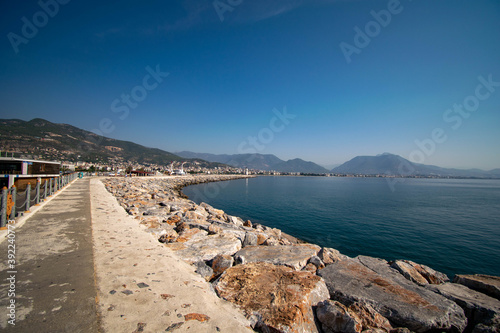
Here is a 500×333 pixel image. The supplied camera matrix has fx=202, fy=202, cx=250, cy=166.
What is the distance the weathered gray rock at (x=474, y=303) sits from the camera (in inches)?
154

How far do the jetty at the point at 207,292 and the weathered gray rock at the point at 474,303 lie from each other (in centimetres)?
2

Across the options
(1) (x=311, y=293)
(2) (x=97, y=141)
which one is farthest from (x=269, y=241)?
(2) (x=97, y=141)

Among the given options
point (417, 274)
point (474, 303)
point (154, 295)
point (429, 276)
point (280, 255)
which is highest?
point (154, 295)

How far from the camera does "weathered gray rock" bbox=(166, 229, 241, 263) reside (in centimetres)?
556

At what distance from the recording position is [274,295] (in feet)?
11.8

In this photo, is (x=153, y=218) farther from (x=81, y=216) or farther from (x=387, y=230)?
(x=387, y=230)

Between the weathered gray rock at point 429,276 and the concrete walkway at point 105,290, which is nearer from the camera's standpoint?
the concrete walkway at point 105,290

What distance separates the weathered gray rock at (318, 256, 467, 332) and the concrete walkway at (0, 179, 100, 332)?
4428mm

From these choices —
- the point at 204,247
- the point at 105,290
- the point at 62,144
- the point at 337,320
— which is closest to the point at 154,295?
the point at 105,290

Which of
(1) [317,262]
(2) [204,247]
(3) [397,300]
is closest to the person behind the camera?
(3) [397,300]

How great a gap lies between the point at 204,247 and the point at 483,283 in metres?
7.27

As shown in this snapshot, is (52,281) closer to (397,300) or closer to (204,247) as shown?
(204,247)

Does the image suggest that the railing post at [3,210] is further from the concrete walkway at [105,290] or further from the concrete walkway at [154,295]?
the concrete walkway at [154,295]

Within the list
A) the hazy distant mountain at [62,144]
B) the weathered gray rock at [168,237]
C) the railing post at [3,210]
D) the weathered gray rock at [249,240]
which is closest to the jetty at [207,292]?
the weathered gray rock at [168,237]
